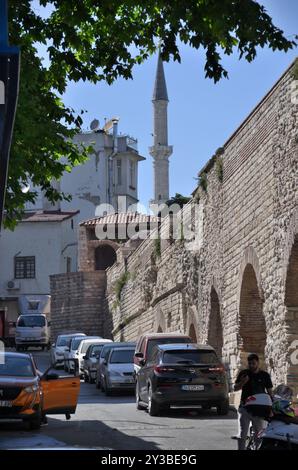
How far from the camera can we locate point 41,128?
17312 mm

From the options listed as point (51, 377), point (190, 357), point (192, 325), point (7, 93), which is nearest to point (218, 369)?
point (190, 357)

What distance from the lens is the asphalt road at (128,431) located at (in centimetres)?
1503

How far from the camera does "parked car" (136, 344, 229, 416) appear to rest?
20750 millimetres

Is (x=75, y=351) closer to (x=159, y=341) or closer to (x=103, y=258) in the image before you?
(x=159, y=341)

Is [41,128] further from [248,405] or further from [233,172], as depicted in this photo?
[233,172]

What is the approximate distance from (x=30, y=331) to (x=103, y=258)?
52.3 feet

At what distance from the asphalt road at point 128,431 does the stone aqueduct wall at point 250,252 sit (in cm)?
267

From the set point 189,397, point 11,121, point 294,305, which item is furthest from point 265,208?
point 11,121

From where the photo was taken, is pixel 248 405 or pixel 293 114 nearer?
pixel 248 405

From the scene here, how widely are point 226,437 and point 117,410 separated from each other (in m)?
7.08

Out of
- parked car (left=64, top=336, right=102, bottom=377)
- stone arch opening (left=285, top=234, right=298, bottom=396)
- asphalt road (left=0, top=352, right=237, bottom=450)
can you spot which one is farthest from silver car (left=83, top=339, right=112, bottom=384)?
stone arch opening (left=285, top=234, right=298, bottom=396)

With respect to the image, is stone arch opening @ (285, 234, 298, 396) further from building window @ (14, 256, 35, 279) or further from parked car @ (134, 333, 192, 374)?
building window @ (14, 256, 35, 279)

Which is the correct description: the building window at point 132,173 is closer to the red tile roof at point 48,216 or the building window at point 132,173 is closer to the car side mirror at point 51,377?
the red tile roof at point 48,216

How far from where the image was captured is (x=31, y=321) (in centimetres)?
5816
